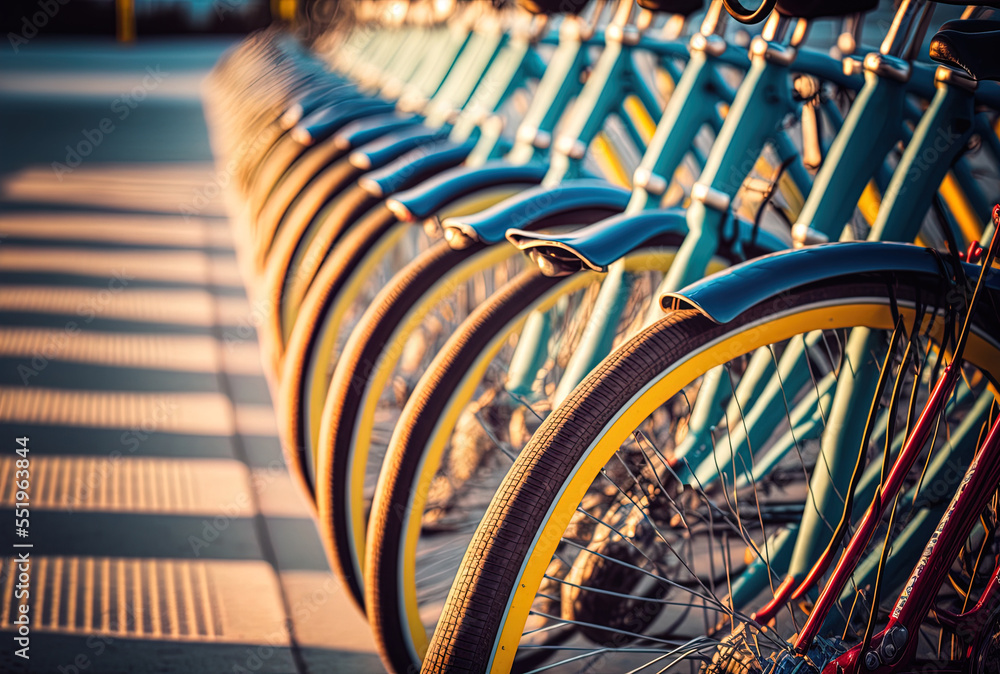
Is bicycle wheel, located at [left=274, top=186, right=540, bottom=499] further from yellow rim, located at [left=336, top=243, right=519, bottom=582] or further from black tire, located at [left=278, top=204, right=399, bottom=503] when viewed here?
yellow rim, located at [left=336, top=243, right=519, bottom=582]

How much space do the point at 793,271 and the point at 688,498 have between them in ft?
2.24

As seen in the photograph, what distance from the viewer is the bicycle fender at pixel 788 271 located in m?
1.22

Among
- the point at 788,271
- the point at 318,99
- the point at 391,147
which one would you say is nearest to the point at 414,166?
the point at 391,147

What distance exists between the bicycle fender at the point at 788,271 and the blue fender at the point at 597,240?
0.18m

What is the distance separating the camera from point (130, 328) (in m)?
3.83

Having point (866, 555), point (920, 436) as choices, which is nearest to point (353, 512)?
point (866, 555)

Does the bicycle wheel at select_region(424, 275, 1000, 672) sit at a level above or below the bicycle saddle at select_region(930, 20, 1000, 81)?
below

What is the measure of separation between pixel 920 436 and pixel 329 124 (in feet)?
8.26

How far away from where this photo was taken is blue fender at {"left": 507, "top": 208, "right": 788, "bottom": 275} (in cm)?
140

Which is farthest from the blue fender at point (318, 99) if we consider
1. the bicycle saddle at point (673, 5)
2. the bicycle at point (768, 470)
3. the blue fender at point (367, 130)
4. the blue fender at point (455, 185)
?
the bicycle at point (768, 470)

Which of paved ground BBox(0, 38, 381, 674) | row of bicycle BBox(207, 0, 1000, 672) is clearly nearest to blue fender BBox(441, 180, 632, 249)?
row of bicycle BBox(207, 0, 1000, 672)

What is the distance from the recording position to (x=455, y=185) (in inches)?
84.4

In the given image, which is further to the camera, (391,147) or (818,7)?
(391,147)

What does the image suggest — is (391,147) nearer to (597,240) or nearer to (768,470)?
(597,240)
